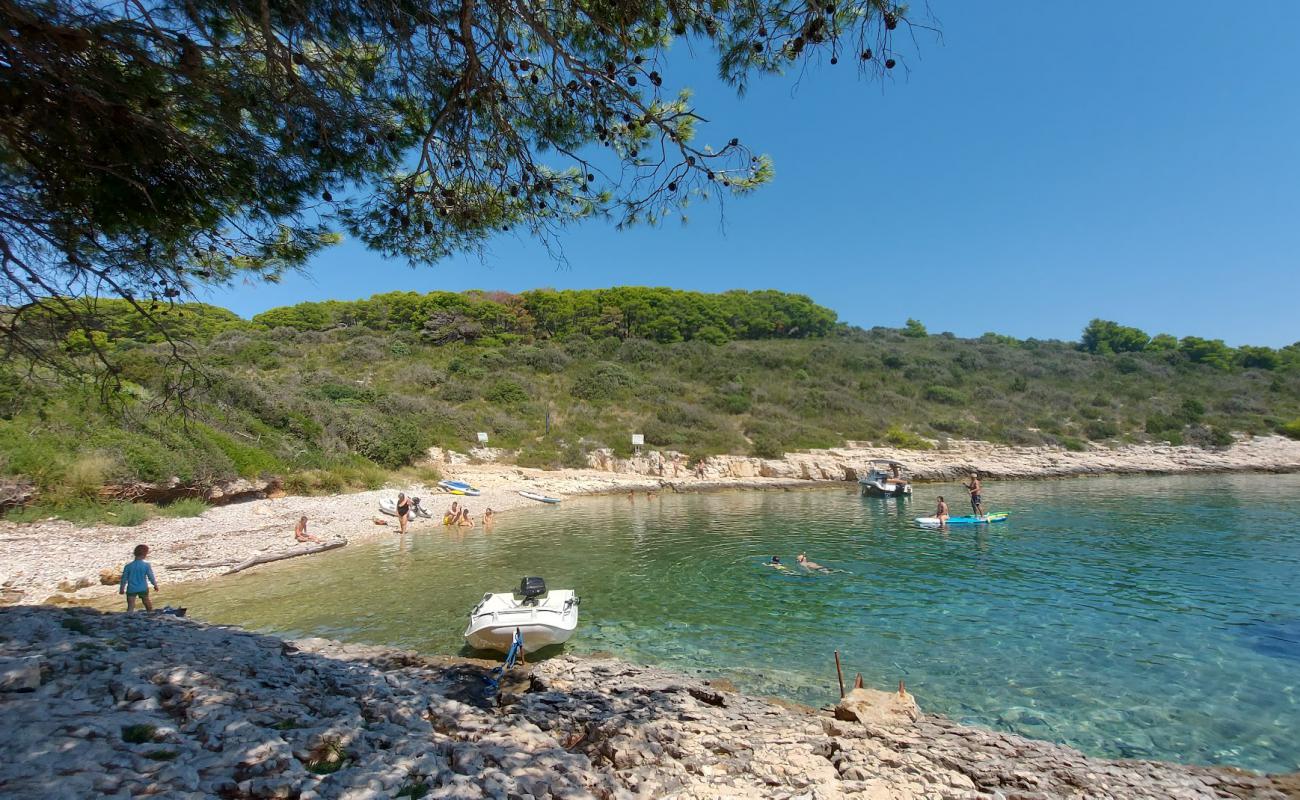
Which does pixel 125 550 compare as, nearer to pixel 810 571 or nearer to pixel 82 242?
pixel 82 242

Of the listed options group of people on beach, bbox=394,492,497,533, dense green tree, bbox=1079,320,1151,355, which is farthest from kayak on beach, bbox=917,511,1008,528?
dense green tree, bbox=1079,320,1151,355

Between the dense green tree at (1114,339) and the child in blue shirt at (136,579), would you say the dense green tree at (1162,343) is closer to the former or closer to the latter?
the dense green tree at (1114,339)

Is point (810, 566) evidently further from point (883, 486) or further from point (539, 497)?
point (539, 497)

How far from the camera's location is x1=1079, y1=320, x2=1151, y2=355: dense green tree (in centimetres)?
6831

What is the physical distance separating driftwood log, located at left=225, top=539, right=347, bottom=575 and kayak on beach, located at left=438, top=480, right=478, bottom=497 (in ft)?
30.0

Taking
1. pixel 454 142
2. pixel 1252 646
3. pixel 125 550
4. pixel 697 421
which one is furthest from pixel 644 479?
pixel 454 142

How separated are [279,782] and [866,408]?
146 ft

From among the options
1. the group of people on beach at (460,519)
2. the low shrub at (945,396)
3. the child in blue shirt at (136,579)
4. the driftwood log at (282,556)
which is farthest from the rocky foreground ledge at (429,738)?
the low shrub at (945,396)

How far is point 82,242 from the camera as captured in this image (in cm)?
470

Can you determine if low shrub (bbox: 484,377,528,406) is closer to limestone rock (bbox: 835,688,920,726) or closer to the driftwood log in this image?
the driftwood log

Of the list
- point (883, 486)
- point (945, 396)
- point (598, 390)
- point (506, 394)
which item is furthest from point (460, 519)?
point (945, 396)

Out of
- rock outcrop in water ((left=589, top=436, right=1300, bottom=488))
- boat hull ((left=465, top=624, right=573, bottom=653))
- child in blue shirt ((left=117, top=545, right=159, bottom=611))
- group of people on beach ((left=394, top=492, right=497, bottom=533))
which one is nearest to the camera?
boat hull ((left=465, top=624, right=573, bottom=653))

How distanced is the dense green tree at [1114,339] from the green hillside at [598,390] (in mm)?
281

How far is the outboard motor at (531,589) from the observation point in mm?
8836
